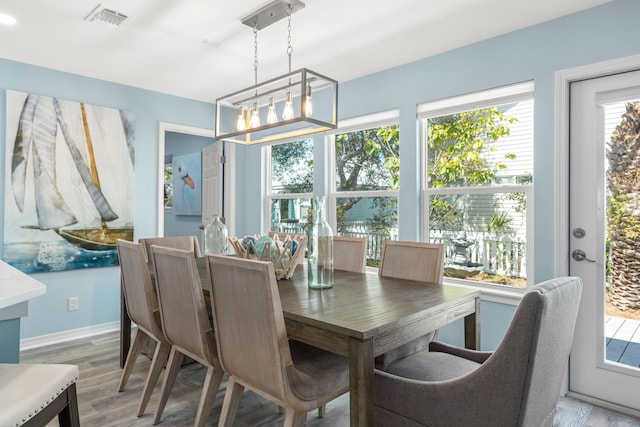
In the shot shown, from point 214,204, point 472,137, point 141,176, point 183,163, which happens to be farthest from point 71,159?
point 472,137

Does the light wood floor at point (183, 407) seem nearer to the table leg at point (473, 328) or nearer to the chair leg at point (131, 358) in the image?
the chair leg at point (131, 358)

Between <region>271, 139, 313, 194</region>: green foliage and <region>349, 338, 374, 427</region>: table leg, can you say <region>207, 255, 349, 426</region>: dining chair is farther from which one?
<region>271, 139, 313, 194</region>: green foliage

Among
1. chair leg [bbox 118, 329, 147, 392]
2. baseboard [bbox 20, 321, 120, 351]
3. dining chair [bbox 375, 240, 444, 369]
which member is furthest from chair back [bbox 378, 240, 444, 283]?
baseboard [bbox 20, 321, 120, 351]

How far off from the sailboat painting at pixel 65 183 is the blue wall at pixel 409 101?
0.38 feet

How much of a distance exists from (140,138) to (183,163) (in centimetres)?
214

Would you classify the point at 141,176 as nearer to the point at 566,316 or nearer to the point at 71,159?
the point at 71,159

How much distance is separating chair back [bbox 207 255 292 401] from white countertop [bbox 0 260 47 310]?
61 cm

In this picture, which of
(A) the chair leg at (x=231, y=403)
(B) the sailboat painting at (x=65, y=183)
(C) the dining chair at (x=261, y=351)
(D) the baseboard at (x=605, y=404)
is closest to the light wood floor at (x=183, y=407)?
(D) the baseboard at (x=605, y=404)

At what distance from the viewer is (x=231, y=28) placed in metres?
2.78

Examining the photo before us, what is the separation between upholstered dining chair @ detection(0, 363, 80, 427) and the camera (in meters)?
1.06

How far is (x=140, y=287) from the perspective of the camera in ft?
7.69

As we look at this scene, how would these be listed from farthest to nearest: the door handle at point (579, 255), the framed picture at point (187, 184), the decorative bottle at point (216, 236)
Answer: the framed picture at point (187, 184)
the decorative bottle at point (216, 236)
the door handle at point (579, 255)

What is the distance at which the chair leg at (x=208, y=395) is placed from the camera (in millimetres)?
1938

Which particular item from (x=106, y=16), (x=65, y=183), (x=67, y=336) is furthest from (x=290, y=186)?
(x=67, y=336)
